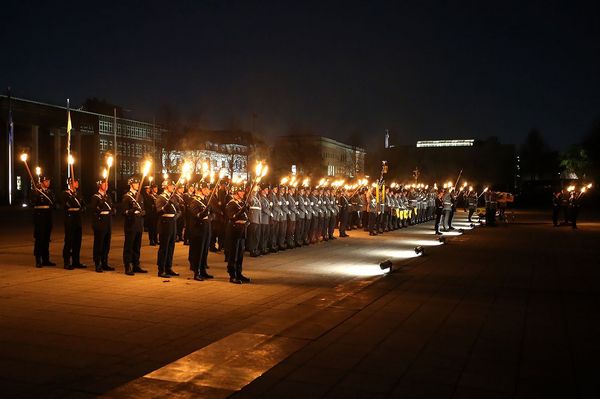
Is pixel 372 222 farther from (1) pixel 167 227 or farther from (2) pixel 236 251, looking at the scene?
(2) pixel 236 251

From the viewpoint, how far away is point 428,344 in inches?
295

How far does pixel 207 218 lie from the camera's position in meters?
13.3

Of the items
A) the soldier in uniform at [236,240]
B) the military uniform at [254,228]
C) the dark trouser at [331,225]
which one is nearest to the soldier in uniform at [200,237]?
the soldier in uniform at [236,240]

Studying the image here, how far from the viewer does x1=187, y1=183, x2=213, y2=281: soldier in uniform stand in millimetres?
12867

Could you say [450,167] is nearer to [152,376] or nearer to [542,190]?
[542,190]

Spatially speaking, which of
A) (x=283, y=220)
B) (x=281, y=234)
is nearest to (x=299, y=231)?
(x=281, y=234)

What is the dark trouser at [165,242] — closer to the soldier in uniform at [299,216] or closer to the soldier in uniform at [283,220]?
the soldier in uniform at [283,220]

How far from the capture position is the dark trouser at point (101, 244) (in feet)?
45.3

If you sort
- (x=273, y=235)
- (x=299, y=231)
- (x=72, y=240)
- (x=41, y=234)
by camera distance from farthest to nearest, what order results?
(x=299, y=231)
(x=273, y=235)
(x=41, y=234)
(x=72, y=240)

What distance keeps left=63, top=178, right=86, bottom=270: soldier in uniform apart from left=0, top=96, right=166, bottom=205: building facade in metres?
43.5

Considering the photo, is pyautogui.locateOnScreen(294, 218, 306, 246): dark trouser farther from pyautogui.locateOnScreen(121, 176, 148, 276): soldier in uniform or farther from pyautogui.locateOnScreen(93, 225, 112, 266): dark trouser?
pyautogui.locateOnScreen(93, 225, 112, 266): dark trouser

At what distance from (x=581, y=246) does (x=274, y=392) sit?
19115 mm

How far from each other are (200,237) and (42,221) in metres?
4.31

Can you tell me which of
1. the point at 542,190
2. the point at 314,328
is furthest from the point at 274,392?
the point at 542,190
